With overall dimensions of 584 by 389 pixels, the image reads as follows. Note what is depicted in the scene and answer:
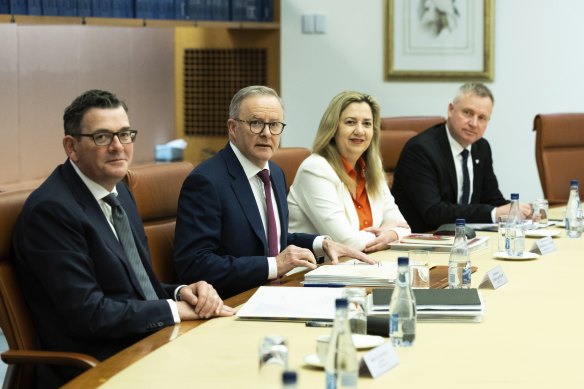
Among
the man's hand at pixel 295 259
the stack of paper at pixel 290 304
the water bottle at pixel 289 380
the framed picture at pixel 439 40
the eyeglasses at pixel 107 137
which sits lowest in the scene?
the stack of paper at pixel 290 304

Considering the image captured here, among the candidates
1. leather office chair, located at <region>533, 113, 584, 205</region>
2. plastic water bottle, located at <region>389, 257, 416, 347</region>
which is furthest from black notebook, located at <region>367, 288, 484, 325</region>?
leather office chair, located at <region>533, 113, 584, 205</region>

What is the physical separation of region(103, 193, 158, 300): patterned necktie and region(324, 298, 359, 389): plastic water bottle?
1.21 meters

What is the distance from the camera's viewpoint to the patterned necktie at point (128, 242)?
3039mm

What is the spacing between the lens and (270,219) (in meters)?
3.79

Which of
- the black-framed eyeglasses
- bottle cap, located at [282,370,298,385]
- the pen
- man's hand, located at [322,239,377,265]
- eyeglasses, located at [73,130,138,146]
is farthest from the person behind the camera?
the black-framed eyeglasses

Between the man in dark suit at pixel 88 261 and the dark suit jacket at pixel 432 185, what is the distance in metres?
2.39

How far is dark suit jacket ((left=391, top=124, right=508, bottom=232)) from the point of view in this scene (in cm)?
509

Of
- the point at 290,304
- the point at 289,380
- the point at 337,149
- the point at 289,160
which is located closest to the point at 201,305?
the point at 290,304

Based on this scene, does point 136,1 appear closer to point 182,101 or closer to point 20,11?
point 20,11

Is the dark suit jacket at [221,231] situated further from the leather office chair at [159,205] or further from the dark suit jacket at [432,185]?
the dark suit jacket at [432,185]

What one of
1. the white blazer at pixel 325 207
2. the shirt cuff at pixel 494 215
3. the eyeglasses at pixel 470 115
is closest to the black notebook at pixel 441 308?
the white blazer at pixel 325 207

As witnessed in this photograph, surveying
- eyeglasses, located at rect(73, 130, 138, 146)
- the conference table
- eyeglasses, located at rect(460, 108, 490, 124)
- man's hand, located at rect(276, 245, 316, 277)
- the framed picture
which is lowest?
the conference table

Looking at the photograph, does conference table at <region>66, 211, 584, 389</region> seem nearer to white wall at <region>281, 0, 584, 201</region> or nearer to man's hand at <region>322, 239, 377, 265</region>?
man's hand at <region>322, 239, 377, 265</region>

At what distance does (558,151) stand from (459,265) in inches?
136
